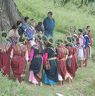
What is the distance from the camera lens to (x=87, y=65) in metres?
18.2

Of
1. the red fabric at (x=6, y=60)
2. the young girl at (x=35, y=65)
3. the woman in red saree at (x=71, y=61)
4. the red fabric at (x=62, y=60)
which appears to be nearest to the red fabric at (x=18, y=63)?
the red fabric at (x=6, y=60)

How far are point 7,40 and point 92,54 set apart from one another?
5907mm

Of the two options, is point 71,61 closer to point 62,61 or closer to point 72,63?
point 72,63

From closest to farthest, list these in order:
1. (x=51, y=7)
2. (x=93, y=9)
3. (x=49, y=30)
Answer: (x=49, y=30)
(x=51, y=7)
(x=93, y=9)

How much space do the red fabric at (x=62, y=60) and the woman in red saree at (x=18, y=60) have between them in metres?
1.14

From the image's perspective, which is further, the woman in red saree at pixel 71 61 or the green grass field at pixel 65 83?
the woman in red saree at pixel 71 61

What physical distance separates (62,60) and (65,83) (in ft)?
2.87

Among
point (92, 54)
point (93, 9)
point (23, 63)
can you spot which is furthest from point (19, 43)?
point (93, 9)

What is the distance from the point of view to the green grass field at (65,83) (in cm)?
1246

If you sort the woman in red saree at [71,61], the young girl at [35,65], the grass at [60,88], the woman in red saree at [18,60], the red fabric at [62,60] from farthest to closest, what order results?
the woman in red saree at [71,61]
the red fabric at [62,60]
the young girl at [35,65]
the woman in red saree at [18,60]
the grass at [60,88]

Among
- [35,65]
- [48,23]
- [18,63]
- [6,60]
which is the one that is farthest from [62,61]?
[48,23]

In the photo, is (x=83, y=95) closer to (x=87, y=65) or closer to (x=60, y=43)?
(x=60, y=43)

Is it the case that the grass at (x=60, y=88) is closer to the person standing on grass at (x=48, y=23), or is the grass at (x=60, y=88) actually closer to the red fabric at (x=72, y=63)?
the red fabric at (x=72, y=63)

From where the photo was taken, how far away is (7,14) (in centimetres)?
1917
